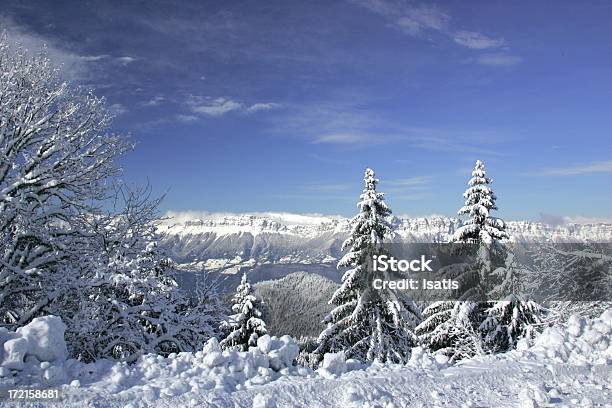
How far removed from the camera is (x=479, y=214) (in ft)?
56.5

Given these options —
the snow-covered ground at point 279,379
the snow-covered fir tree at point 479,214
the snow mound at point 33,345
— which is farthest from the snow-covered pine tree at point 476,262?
the snow mound at point 33,345

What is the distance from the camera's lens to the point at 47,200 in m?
11.0

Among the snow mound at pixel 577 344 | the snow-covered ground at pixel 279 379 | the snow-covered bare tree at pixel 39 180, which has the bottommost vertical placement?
the snow-covered ground at pixel 279 379

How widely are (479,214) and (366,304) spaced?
5463mm

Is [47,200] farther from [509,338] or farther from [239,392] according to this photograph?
[509,338]

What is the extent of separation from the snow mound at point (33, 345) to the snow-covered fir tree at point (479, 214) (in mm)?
14265

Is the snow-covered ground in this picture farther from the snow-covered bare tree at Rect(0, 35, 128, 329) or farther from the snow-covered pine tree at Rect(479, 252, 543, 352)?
the snow-covered pine tree at Rect(479, 252, 543, 352)

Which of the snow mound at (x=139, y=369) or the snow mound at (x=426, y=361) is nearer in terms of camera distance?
the snow mound at (x=139, y=369)

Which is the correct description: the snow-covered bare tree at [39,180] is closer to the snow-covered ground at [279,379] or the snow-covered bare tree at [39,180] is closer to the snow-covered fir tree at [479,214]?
the snow-covered ground at [279,379]

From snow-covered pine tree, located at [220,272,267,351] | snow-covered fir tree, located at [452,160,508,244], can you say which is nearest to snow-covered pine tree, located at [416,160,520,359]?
snow-covered fir tree, located at [452,160,508,244]

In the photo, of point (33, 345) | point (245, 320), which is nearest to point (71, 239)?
point (33, 345)

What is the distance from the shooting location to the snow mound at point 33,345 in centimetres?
549

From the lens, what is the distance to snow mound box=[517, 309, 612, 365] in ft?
24.6

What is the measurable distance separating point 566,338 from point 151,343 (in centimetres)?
840
